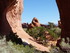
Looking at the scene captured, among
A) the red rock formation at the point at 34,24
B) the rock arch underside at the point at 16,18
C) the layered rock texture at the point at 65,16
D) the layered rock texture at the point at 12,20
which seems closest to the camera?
the layered rock texture at the point at 65,16

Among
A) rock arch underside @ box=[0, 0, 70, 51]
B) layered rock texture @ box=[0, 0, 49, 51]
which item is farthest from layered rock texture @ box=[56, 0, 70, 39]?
layered rock texture @ box=[0, 0, 49, 51]

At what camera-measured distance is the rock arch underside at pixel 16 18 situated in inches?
527

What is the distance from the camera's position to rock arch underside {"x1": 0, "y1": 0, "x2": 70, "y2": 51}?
1338 centimetres

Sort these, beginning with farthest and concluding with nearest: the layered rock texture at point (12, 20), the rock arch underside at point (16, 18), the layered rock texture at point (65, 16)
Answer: the layered rock texture at point (12, 20), the rock arch underside at point (16, 18), the layered rock texture at point (65, 16)

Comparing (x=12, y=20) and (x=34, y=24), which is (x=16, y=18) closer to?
(x=12, y=20)

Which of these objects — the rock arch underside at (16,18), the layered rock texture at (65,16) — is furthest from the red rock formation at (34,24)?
the layered rock texture at (65,16)

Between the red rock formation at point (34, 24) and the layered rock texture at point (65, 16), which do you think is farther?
the red rock formation at point (34, 24)

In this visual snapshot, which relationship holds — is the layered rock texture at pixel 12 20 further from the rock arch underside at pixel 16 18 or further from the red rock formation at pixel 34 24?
the red rock formation at pixel 34 24

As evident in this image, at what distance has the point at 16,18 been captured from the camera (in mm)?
21109

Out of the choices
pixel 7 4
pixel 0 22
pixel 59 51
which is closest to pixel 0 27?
pixel 0 22

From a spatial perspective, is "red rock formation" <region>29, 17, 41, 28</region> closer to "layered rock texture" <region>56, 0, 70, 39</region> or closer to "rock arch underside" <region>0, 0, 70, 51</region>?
"rock arch underside" <region>0, 0, 70, 51</region>

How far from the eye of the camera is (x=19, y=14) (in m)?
21.7

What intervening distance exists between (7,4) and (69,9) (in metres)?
5.67

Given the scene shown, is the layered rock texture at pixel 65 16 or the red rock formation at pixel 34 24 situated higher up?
the layered rock texture at pixel 65 16
